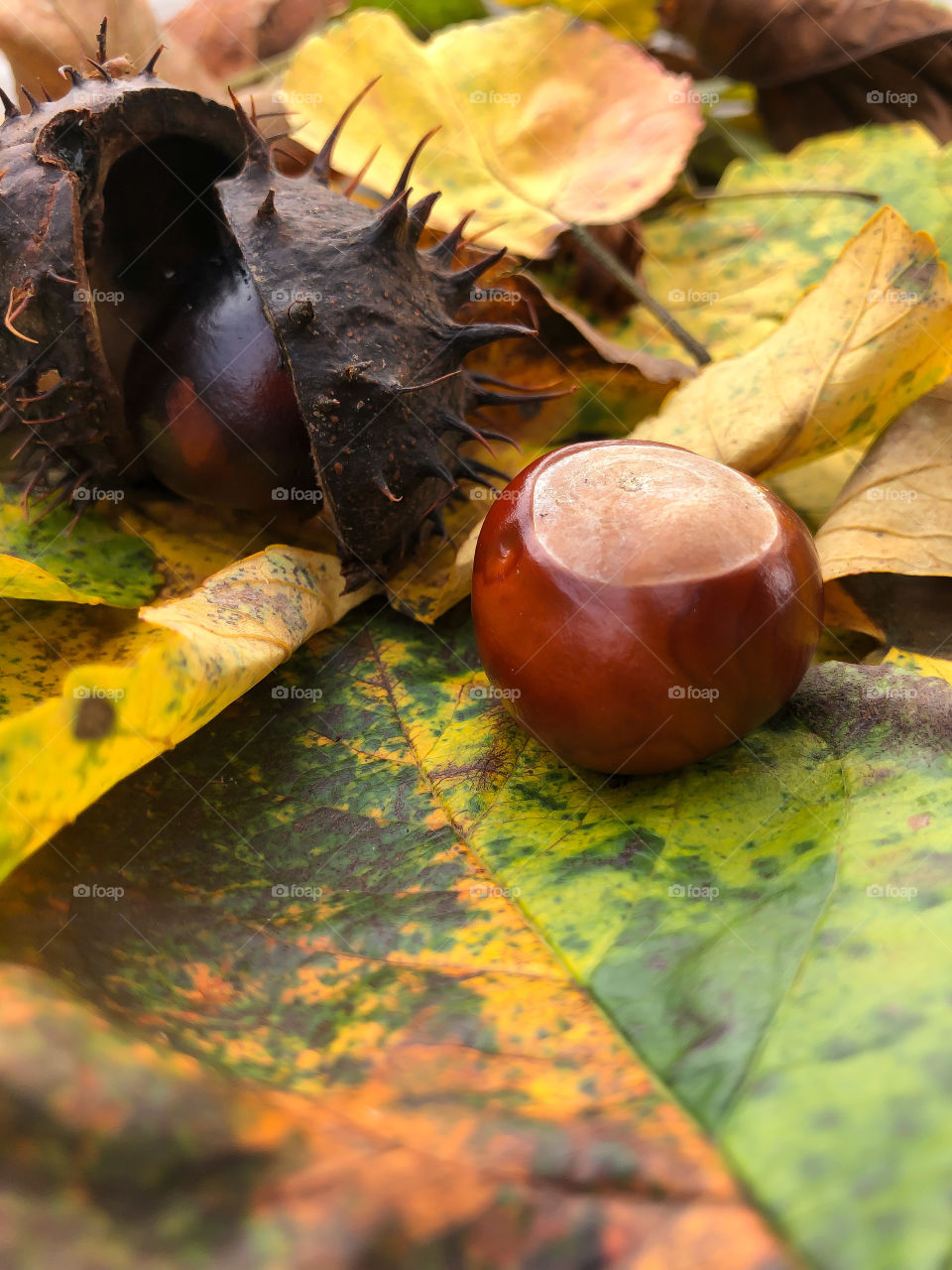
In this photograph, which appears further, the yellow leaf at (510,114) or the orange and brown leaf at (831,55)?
the orange and brown leaf at (831,55)

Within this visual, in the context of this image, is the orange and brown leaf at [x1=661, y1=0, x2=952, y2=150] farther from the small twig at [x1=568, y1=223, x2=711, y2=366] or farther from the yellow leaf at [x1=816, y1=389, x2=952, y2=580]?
the yellow leaf at [x1=816, y1=389, x2=952, y2=580]

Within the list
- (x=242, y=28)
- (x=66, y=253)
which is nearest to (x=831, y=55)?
(x=242, y=28)

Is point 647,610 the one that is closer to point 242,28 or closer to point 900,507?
point 900,507

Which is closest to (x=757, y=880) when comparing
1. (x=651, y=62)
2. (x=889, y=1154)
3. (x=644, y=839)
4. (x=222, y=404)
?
(x=644, y=839)

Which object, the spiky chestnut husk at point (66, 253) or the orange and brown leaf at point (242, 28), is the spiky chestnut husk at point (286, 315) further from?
the orange and brown leaf at point (242, 28)

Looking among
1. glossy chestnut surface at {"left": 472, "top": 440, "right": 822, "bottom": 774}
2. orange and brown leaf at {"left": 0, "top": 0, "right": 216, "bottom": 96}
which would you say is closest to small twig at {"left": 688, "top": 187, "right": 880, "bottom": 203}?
orange and brown leaf at {"left": 0, "top": 0, "right": 216, "bottom": 96}

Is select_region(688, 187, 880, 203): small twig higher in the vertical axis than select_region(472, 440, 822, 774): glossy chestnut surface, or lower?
higher

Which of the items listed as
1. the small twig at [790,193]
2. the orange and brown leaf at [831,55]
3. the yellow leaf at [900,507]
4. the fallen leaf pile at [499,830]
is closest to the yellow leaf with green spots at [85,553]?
the fallen leaf pile at [499,830]
